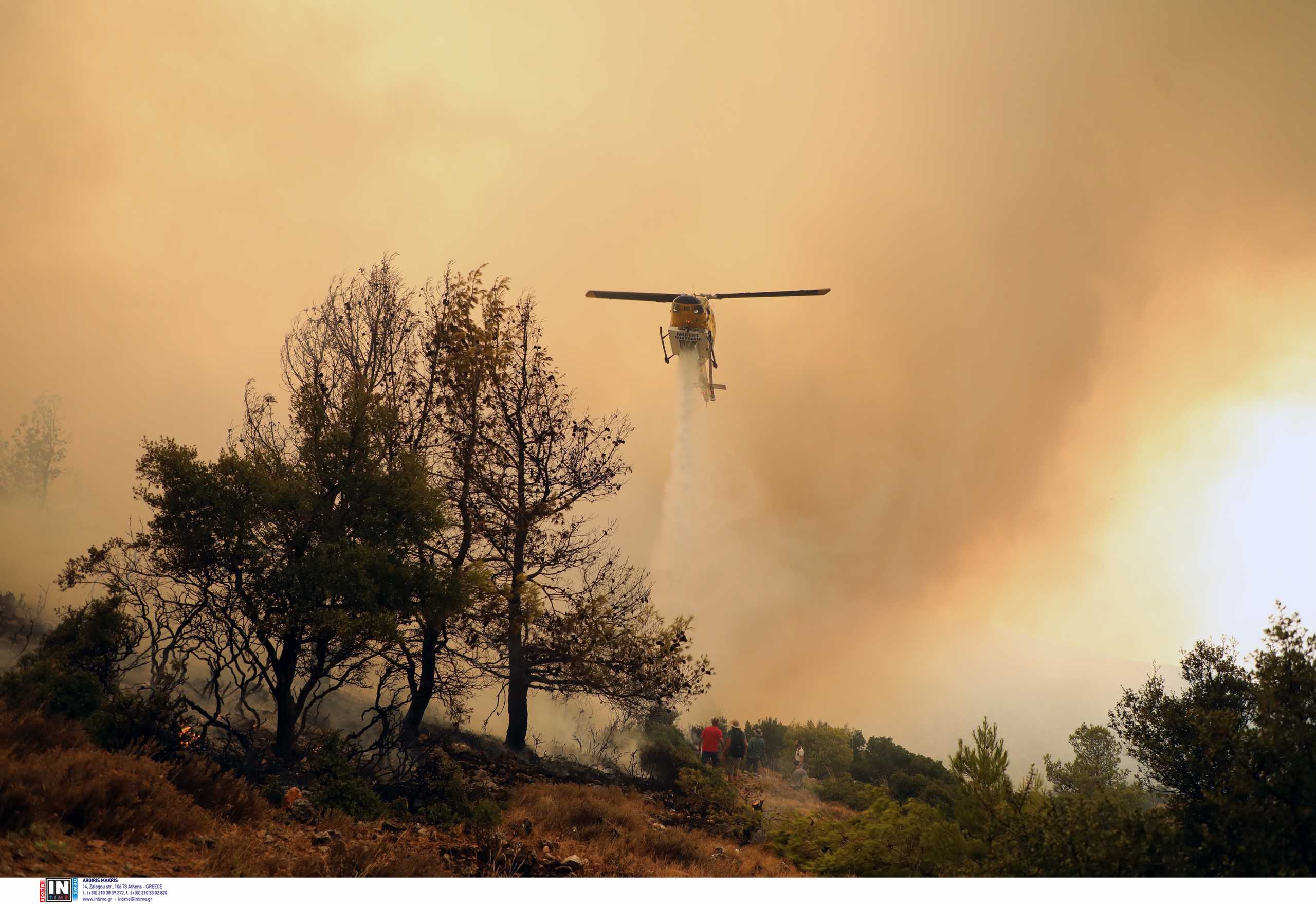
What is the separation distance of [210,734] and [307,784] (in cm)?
386

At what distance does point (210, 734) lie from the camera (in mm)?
16578

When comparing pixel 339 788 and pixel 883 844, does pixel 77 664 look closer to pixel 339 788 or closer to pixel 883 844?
pixel 339 788

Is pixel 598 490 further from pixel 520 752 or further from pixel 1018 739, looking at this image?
pixel 1018 739

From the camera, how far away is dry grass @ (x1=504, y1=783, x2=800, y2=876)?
44.7 feet

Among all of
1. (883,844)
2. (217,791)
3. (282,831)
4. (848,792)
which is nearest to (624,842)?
(883,844)

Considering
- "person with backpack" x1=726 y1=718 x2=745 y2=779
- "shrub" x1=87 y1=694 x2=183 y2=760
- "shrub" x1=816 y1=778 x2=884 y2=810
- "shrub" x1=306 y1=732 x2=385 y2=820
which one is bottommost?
"shrub" x1=816 y1=778 x2=884 y2=810

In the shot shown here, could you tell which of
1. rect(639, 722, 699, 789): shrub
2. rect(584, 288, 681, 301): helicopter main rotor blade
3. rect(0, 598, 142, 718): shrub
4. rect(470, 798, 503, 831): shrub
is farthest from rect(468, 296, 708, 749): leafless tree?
rect(584, 288, 681, 301): helicopter main rotor blade

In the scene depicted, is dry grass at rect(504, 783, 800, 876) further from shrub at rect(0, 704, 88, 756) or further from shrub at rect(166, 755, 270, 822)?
shrub at rect(0, 704, 88, 756)

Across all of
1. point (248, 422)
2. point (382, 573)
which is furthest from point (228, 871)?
point (248, 422)

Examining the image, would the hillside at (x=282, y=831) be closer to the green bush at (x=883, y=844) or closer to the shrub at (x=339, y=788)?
the shrub at (x=339, y=788)

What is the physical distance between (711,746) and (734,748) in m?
1.28

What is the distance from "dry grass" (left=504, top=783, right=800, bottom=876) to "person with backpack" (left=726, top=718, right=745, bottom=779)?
564 centimetres
